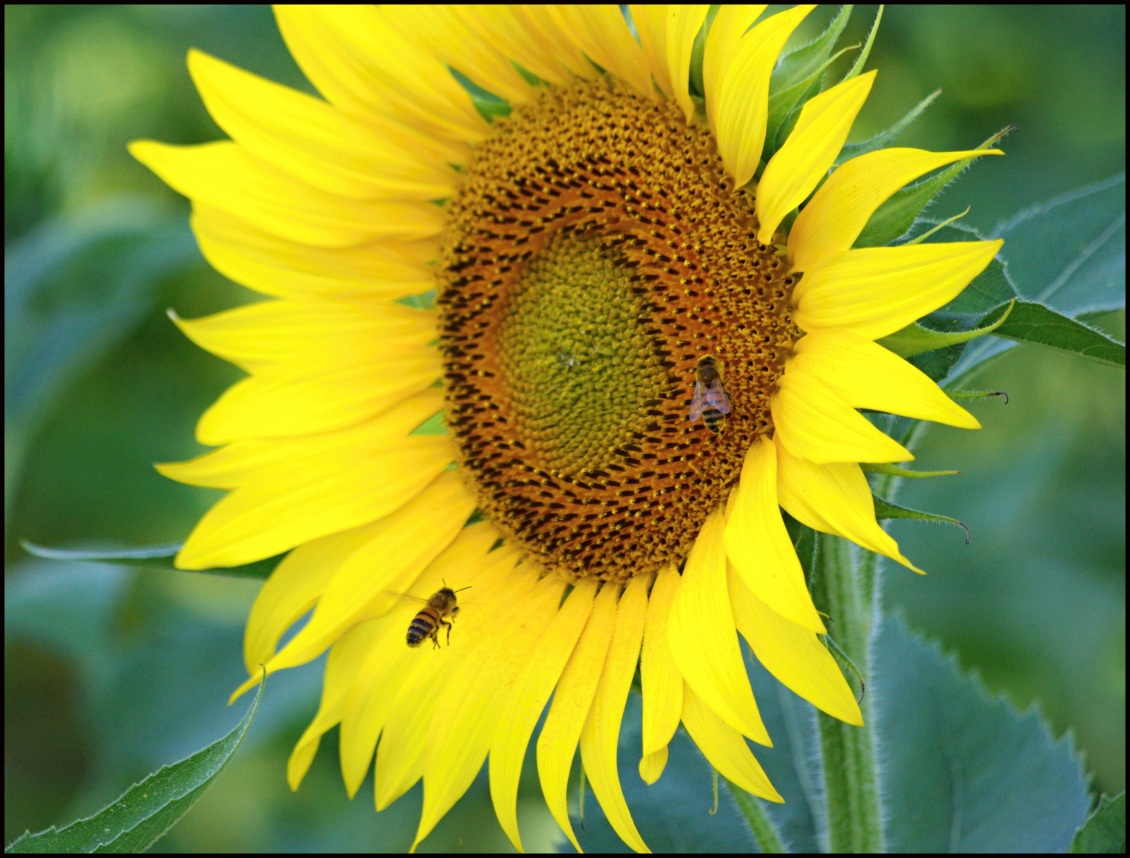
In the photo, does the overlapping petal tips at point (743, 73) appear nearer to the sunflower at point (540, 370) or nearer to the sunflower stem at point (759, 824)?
the sunflower at point (540, 370)

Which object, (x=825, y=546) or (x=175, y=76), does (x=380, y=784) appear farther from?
(x=175, y=76)

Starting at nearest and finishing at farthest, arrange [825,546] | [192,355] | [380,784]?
[825,546], [380,784], [192,355]

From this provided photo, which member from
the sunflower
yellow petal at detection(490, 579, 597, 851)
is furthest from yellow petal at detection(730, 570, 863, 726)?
yellow petal at detection(490, 579, 597, 851)

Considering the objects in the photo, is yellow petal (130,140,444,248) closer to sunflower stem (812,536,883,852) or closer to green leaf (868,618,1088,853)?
sunflower stem (812,536,883,852)

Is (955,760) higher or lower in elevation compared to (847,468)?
lower

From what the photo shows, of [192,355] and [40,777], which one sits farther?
[192,355]

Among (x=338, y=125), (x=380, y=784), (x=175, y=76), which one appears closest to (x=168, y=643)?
(x=380, y=784)
